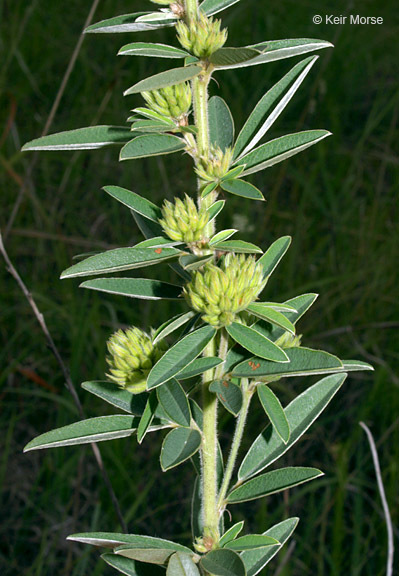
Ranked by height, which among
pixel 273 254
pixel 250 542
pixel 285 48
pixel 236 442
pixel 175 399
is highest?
pixel 285 48

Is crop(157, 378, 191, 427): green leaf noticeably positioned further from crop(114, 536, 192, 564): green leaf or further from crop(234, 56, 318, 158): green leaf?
crop(234, 56, 318, 158): green leaf

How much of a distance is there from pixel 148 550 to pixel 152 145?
0.66m

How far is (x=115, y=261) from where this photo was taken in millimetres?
1050

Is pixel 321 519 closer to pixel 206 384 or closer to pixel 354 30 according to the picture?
pixel 206 384

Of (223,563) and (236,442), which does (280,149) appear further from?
(223,563)

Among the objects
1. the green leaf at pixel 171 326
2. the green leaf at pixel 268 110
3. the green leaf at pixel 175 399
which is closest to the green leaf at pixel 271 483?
the green leaf at pixel 175 399

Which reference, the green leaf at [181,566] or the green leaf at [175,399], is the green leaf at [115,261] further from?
the green leaf at [181,566]

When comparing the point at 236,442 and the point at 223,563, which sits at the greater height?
the point at 236,442

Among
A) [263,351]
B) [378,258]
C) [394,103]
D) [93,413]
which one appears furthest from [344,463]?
[394,103]

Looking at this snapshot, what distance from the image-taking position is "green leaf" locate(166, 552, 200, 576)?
3.52 feet

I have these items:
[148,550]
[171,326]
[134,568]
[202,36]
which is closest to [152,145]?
[202,36]

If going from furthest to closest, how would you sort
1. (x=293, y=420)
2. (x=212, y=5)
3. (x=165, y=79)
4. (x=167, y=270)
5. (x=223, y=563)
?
(x=167, y=270) < (x=293, y=420) < (x=212, y=5) < (x=223, y=563) < (x=165, y=79)

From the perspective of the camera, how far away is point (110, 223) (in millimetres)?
3799

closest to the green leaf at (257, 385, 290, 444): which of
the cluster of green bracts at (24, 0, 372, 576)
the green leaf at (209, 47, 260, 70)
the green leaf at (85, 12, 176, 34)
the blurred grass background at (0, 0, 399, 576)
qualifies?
the cluster of green bracts at (24, 0, 372, 576)
